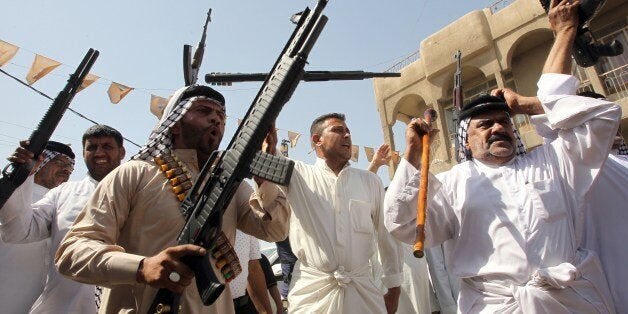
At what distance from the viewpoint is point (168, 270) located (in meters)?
1.54

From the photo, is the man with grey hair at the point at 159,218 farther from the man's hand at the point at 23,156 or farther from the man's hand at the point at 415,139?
the man's hand at the point at 23,156

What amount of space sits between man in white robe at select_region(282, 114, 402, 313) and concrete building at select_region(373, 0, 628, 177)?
1011 cm

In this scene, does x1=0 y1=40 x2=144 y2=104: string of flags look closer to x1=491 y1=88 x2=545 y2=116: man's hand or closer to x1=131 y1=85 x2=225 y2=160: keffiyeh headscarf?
x1=131 y1=85 x2=225 y2=160: keffiyeh headscarf

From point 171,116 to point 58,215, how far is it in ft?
4.86

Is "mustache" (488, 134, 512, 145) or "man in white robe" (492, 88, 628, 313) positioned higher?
"mustache" (488, 134, 512, 145)

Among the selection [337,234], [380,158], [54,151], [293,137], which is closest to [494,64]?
[293,137]

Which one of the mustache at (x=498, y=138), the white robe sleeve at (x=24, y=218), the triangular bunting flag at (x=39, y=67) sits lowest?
the white robe sleeve at (x=24, y=218)

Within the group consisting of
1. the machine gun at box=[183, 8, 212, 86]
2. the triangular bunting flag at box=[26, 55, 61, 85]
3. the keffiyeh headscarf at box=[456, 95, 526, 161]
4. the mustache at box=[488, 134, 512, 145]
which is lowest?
the mustache at box=[488, 134, 512, 145]

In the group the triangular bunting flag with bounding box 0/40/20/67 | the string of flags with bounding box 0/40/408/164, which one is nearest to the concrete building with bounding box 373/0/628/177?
the string of flags with bounding box 0/40/408/164

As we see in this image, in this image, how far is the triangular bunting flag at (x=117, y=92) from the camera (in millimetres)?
7000

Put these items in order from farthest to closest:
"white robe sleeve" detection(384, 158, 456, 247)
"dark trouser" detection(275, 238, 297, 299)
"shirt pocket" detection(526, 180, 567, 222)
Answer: "dark trouser" detection(275, 238, 297, 299)
"white robe sleeve" detection(384, 158, 456, 247)
"shirt pocket" detection(526, 180, 567, 222)

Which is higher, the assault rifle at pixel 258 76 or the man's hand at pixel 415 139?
the assault rifle at pixel 258 76

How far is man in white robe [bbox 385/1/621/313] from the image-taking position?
1.86 meters

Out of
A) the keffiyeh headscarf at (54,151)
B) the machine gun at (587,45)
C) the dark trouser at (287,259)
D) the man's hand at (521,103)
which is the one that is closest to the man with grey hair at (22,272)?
the keffiyeh headscarf at (54,151)
